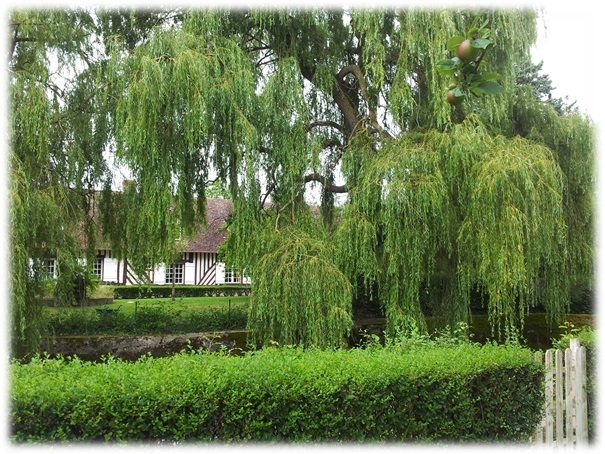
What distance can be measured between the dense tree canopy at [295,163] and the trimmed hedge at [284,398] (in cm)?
314

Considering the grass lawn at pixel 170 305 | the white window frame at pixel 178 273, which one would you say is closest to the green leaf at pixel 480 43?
the grass lawn at pixel 170 305

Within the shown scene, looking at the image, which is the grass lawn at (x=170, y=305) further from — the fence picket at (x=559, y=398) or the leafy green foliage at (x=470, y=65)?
the leafy green foliage at (x=470, y=65)

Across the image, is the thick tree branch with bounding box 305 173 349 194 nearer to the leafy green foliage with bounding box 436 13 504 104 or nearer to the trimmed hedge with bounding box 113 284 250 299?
the leafy green foliage with bounding box 436 13 504 104

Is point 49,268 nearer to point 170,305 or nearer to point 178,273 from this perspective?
point 170,305

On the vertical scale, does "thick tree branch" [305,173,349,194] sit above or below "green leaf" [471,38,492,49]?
above

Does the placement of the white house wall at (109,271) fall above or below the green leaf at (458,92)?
below

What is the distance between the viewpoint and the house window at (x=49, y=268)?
809 centimetres

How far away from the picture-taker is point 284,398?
12.1 ft

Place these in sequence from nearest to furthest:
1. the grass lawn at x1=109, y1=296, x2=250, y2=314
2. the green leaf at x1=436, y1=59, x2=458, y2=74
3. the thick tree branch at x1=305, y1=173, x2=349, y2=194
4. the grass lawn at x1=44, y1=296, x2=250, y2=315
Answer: the green leaf at x1=436, y1=59, x2=458, y2=74
the thick tree branch at x1=305, y1=173, x2=349, y2=194
the grass lawn at x1=44, y1=296, x2=250, y2=315
the grass lawn at x1=109, y1=296, x2=250, y2=314

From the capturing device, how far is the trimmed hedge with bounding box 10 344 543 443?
327 cm

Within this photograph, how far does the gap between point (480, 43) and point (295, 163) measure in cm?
731

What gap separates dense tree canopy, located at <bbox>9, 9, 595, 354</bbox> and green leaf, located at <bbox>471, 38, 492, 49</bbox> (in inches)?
237

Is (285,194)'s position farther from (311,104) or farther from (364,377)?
(364,377)

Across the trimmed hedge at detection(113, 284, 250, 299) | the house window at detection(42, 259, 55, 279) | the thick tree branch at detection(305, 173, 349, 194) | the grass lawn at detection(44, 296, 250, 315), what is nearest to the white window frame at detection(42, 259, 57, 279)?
the house window at detection(42, 259, 55, 279)
